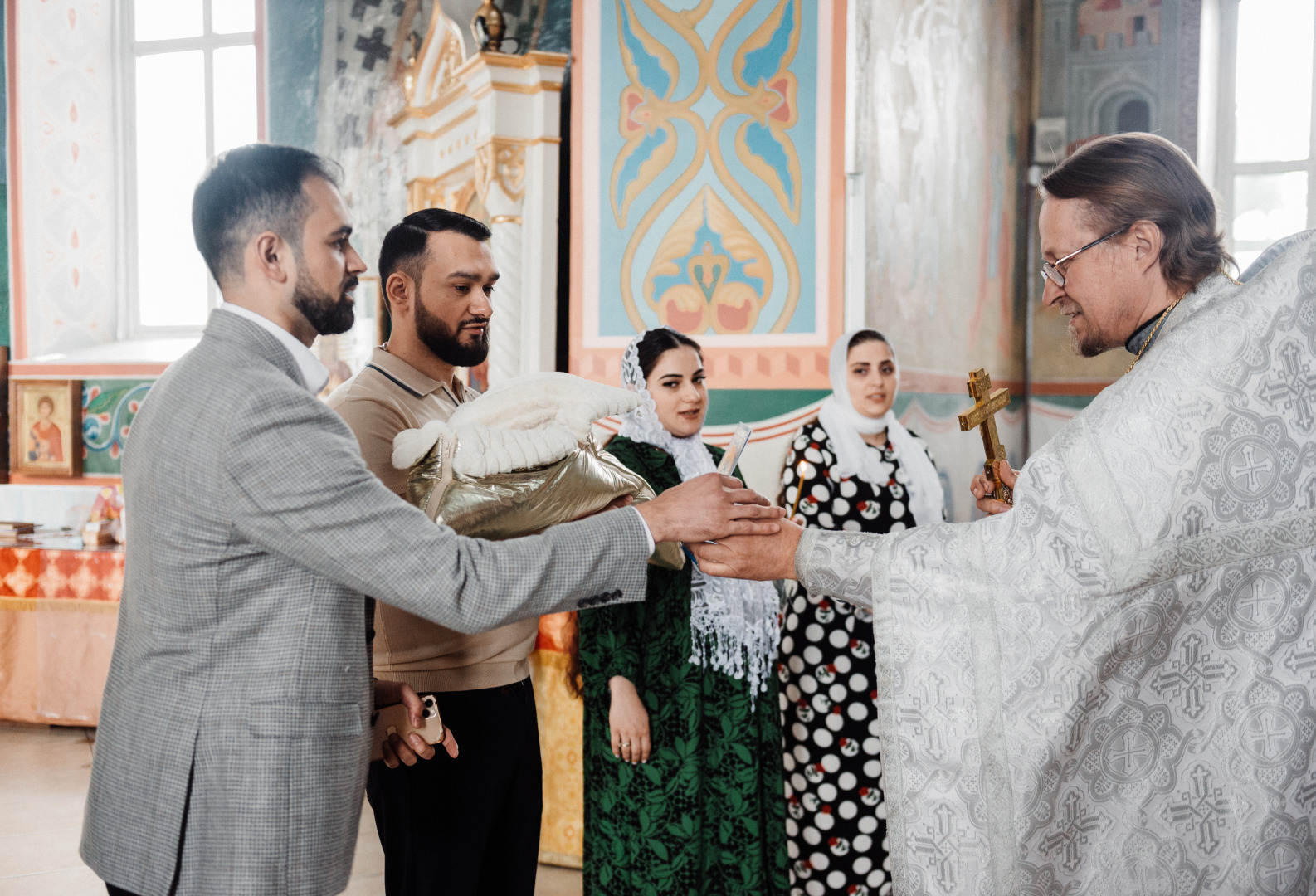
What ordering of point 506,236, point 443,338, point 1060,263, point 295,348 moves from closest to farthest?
point 295,348
point 1060,263
point 443,338
point 506,236

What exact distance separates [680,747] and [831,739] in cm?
79

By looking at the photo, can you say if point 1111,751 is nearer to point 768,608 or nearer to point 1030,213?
point 768,608

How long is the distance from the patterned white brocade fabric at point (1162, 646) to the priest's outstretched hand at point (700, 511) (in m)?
0.44

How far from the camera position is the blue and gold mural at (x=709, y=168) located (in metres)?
4.07

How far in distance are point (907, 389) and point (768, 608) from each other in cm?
213

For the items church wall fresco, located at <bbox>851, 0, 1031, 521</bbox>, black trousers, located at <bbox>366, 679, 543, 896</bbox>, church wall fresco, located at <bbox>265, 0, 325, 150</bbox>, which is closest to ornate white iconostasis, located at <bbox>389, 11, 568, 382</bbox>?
church wall fresco, located at <bbox>851, 0, 1031, 521</bbox>

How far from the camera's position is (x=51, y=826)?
165 inches

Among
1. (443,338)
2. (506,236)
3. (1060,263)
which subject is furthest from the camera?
(506,236)

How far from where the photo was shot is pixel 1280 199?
667 cm

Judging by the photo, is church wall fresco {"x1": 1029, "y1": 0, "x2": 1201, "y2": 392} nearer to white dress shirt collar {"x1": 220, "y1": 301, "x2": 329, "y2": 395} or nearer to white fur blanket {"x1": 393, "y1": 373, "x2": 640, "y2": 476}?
white fur blanket {"x1": 393, "y1": 373, "x2": 640, "y2": 476}

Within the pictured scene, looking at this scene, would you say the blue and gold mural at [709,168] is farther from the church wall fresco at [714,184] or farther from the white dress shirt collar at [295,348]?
the white dress shirt collar at [295,348]

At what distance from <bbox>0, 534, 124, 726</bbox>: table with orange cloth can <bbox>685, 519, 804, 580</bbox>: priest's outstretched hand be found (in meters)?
4.31

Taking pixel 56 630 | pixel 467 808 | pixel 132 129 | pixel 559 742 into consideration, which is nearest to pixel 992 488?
pixel 467 808

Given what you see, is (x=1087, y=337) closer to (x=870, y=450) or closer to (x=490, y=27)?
(x=870, y=450)
